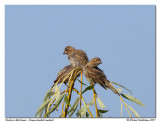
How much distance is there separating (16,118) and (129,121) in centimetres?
197

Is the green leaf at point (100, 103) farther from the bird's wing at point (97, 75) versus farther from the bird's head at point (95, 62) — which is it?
the bird's head at point (95, 62)

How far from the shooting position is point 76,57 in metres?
8.99

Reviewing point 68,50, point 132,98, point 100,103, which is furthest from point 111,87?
point 68,50

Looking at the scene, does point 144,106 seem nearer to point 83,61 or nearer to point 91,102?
point 91,102

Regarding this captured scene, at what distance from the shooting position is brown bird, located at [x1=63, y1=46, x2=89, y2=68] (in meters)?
8.65

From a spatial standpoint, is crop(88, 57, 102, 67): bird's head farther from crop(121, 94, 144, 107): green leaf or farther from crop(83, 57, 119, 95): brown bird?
crop(121, 94, 144, 107): green leaf

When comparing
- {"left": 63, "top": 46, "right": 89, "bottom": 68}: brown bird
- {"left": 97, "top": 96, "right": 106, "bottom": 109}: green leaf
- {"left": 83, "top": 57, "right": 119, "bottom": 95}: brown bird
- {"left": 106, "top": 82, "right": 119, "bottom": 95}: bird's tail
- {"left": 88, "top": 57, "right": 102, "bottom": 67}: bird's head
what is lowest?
{"left": 97, "top": 96, "right": 106, "bottom": 109}: green leaf

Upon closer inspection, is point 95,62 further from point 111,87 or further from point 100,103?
point 100,103

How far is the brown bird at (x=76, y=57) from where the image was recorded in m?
8.65

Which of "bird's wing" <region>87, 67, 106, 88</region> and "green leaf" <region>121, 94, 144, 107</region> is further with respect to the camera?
"bird's wing" <region>87, 67, 106, 88</region>

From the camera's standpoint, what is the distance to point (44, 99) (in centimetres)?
533

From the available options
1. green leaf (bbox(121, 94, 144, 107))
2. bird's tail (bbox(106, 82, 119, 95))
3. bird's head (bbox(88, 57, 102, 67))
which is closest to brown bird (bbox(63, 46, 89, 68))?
bird's head (bbox(88, 57, 102, 67))

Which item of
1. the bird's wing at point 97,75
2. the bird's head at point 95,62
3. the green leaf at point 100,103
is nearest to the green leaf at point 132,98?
the green leaf at point 100,103
